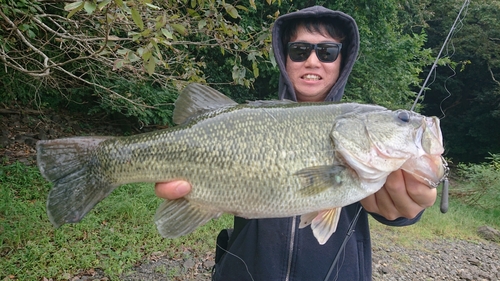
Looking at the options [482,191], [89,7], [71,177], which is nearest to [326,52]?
[89,7]

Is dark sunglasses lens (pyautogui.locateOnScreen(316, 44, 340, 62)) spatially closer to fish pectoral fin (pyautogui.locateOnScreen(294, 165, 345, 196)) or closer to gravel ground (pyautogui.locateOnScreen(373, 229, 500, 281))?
fish pectoral fin (pyautogui.locateOnScreen(294, 165, 345, 196))

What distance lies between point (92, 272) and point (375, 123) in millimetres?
3900

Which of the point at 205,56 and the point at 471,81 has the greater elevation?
the point at 205,56

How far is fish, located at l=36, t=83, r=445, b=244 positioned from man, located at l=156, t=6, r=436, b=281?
134mm

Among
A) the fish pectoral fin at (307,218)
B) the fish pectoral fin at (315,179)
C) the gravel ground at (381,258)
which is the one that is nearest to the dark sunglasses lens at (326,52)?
the fish pectoral fin at (315,179)

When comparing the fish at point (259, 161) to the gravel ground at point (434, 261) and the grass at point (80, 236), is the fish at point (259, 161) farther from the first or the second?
the gravel ground at point (434, 261)

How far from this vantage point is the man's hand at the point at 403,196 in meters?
1.83

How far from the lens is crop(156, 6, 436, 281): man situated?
1.97 metres

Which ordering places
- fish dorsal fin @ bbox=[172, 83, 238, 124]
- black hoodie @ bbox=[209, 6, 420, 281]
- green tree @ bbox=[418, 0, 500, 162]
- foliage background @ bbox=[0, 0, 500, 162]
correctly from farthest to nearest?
1. green tree @ bbox=[418, 0, 500, 162]
2. foliage background @ bbox=[0, 0, 500, 162]
3. black hoodie @ bbox=[209, 6, 420, 281]
4. fish dorsal fin @ bbox=[172, 83, 238, 124]

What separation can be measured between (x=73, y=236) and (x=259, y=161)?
404 centimetres

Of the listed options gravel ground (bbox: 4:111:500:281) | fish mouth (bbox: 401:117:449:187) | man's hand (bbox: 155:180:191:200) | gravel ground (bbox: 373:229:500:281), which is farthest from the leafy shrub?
man's hand (bbox: 155:180:191:200)

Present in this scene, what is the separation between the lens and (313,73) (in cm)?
268

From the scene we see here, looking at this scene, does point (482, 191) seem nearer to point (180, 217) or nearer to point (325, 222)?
point (325, 222)

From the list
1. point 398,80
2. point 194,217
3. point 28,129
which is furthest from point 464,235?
point 28,129
